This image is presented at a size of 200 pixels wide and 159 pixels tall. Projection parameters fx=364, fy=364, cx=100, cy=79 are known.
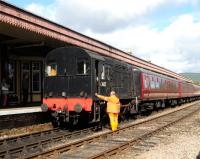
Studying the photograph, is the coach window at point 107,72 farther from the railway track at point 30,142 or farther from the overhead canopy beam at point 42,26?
the overhead canopy beam at point 42,26

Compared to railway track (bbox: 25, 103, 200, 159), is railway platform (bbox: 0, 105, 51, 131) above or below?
above

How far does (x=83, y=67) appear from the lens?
14.8 meters

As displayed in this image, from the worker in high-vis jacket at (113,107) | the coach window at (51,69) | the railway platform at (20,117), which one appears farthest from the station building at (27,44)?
the worker in high-vis jacket at (113,107)

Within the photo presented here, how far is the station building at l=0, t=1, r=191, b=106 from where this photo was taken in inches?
591

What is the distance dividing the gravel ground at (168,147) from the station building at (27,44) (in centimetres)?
694

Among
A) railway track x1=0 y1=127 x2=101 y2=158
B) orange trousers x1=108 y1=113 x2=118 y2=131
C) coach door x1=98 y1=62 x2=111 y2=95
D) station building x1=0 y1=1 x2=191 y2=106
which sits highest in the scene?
station building x1=0 y1=1 x2=191 y2=106

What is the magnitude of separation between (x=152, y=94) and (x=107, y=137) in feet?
40.1

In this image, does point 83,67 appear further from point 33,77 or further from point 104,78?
point 33,77

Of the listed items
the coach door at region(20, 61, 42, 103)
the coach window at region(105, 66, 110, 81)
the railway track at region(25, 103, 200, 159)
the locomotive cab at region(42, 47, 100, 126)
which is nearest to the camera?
the railway track at region(25, 103, 200, 159)

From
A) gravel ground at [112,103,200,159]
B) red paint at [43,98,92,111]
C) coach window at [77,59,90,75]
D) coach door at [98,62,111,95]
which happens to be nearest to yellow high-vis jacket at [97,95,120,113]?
coach door at [98,62,111,95]

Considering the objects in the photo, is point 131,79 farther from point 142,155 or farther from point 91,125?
point 142,155

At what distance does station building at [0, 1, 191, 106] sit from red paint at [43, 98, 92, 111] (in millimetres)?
3271

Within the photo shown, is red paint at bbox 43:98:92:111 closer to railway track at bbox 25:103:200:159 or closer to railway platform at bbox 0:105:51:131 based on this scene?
railway platform at bbox 0:105:51:131

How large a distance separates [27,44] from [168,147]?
11.7 metres
